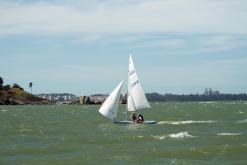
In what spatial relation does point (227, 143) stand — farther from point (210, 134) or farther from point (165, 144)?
point (210, 134)

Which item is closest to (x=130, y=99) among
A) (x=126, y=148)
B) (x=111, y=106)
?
(x=111, y=106)

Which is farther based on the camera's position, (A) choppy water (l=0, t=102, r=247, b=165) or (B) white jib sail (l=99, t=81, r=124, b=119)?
(B) white jib sail (l=99, t=81, r=124, b=119)

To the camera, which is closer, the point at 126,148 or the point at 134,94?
the point at 126,148

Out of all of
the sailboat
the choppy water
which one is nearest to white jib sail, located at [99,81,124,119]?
the sailboat

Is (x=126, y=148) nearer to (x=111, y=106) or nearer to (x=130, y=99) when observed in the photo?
(x=111, y=106)

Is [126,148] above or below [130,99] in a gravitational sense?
below

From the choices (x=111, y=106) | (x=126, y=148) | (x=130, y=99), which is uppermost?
(x=130, y=99)

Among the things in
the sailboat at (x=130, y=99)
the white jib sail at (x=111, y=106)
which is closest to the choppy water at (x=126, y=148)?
the white jib sail at (x=111, y=106)

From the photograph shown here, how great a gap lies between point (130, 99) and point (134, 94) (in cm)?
78

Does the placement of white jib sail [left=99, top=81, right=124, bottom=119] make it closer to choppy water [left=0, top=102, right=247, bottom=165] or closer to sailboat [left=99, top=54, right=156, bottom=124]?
sailboat [left=99, top=54, right=156, bottom=124]

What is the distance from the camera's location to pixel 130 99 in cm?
6919

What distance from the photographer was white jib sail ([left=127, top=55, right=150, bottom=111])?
227 feet

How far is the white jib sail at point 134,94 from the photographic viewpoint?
227 ft

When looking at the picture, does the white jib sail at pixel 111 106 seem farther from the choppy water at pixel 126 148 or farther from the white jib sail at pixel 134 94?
the choppy water at pixel 126 148
